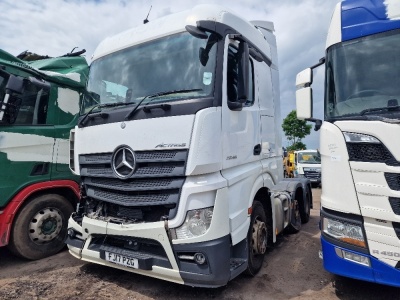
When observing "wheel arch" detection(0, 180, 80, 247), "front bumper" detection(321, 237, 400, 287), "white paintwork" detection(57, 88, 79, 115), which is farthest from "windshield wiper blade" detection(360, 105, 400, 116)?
"white paintwork" detection(57, 88, 79, 115)

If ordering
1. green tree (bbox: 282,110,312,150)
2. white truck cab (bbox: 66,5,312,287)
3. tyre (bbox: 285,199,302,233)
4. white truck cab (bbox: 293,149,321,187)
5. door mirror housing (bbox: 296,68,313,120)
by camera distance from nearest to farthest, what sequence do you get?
white truck cab (bbox: 66,5,312,287) → door mirror housing (bbox: 296,68,313,120) → tyre (bbox: 285,199,302,233) → white truck cab (bbox: 293,149,321,187) → green tree (bbox: 282,110,312,150)

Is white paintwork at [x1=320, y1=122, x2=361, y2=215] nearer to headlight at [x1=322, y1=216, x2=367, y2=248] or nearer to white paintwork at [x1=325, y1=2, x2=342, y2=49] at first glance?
headlight at [x1=322, y1=216, x2=367, y2=248]

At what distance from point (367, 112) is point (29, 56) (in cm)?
666

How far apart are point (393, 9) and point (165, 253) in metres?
3.42

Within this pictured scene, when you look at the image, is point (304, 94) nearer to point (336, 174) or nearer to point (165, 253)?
point (336, 174)

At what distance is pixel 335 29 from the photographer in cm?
347

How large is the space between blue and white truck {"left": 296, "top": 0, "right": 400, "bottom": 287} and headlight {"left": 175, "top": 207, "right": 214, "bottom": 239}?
1284 mm

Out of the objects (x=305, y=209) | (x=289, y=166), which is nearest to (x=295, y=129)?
(x=289, y=166)

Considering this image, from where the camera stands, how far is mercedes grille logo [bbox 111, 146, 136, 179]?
3.33 meters

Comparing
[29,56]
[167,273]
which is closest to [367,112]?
[167,273]

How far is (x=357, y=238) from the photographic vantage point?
9.75 feet

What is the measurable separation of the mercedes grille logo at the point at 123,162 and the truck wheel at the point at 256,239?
161 cm

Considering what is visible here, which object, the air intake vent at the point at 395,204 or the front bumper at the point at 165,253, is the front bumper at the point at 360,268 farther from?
the front bumper at the point at 165,253

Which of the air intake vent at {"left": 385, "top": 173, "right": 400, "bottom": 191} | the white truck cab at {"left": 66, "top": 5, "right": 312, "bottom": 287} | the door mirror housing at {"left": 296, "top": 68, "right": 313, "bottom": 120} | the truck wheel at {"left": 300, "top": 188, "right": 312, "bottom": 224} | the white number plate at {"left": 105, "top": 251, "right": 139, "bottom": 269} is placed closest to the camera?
the air intake vent at {"left": 385, "top": 173, "right": 400, "bottom": 191}
